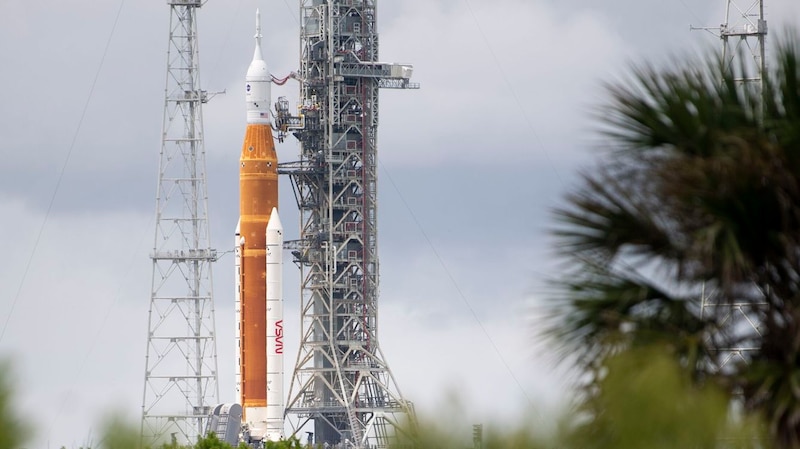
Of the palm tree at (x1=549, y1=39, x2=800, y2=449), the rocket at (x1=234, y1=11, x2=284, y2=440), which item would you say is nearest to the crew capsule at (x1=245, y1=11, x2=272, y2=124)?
the rocket at (x1=234, y1=11, x2=284, y2=440)

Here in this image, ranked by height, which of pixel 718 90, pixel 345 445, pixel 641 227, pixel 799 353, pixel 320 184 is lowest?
pixel 799 353

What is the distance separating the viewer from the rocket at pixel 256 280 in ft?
302

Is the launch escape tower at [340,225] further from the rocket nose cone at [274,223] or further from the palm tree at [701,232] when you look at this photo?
the palm tree at [701,232]

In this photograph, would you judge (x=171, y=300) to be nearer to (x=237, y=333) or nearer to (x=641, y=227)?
(x=237, y=333)

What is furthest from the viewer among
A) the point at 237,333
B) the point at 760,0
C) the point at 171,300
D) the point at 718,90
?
the point at 237,333

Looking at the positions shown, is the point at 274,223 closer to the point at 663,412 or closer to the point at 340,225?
the point at 340,225

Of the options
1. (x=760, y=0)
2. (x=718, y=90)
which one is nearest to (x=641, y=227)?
(x=718, y=90)

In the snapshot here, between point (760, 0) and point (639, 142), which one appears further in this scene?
point (760, 0)

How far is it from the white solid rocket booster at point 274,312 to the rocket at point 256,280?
5 centimetres

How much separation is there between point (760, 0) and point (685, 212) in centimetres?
3813

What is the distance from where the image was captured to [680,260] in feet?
63.8

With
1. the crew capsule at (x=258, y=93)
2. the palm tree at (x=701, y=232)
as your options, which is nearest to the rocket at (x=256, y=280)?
the crew capsule at (x=258, y=93)

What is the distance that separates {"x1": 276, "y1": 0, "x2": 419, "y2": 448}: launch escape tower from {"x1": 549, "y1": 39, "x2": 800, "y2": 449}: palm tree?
75612 millimetres

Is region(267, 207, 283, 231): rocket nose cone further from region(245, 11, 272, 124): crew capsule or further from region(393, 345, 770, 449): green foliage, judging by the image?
region(393, 345, 770, 449): green foliage
